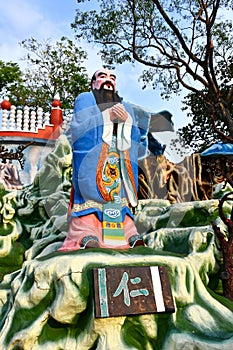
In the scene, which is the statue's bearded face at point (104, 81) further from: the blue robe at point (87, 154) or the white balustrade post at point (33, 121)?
the white balustrade post at point (33, 121)

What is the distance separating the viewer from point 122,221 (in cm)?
418

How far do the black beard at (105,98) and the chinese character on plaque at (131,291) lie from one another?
1.74m

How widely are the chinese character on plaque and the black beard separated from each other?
1739mm

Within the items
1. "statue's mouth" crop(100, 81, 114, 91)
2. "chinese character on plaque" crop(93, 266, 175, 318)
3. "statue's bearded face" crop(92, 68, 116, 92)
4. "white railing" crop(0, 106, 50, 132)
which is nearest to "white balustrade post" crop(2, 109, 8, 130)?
"white railing" crop(0, 106, 50, 132)

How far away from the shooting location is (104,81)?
4453 millimetres

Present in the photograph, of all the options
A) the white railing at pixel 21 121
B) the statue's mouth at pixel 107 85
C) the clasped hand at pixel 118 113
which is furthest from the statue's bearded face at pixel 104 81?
the white railing at pixel 21 121

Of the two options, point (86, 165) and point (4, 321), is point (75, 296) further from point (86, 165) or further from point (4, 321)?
point (86, 165)

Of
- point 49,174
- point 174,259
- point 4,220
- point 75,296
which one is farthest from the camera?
point 49,174

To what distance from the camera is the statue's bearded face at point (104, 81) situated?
4.45 m

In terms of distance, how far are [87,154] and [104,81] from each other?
0.81 m

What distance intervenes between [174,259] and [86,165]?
49.4 inches

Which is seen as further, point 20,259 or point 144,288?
point 20,259

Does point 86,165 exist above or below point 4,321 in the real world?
above

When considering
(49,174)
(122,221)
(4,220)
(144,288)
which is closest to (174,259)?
(144,288)
